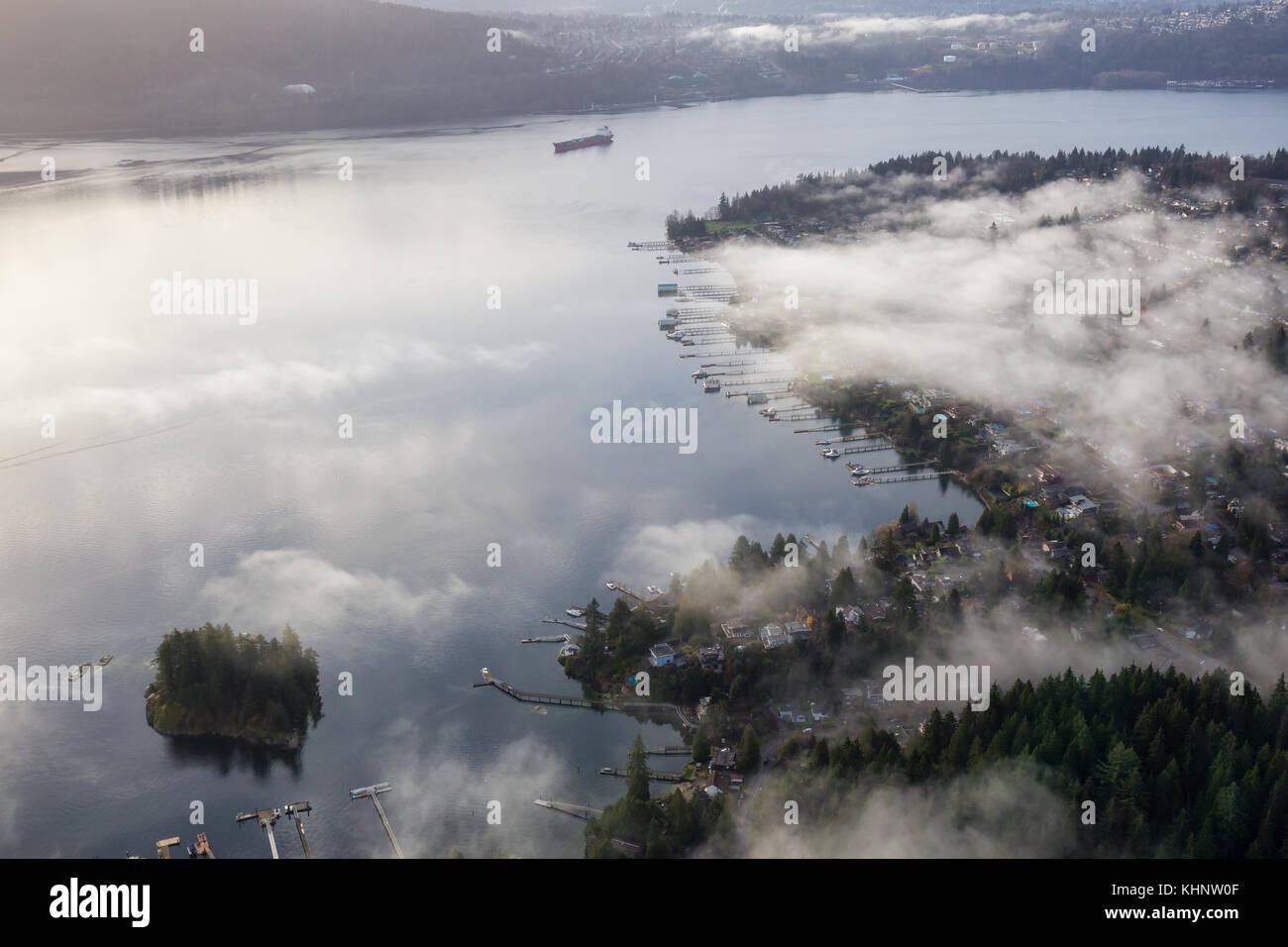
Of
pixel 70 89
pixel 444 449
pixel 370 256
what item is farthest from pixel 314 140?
pixel 444 449

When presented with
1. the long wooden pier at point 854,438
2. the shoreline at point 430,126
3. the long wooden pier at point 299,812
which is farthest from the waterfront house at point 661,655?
the shoreline at point 430,126

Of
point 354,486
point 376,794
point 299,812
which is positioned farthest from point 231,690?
point 354,486

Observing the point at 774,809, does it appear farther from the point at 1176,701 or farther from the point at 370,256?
the point at 370,256

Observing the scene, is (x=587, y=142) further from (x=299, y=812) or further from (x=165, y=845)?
(x=165, y=845)
